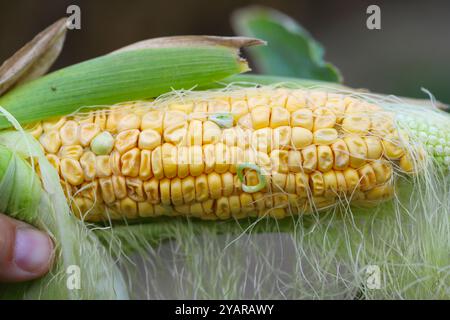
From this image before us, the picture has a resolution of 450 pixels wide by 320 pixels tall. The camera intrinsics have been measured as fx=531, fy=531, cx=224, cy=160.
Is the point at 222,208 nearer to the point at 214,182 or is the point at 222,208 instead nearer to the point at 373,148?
the point at 214,182

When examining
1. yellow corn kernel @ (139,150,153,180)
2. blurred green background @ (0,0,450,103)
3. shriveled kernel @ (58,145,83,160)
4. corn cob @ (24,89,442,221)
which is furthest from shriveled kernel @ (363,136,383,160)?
blurred green background @ (0,0,450,103)

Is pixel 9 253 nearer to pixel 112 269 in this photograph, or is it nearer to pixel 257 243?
pixel 112 269

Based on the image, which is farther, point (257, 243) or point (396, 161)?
point (257, 243)

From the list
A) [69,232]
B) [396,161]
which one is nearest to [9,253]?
[69,232]

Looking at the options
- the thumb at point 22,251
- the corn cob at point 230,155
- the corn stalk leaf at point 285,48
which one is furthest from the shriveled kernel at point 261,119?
the corn stalk leaf at point 285,48

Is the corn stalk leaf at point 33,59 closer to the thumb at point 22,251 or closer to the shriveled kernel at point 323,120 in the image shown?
the thumb at point 22,251

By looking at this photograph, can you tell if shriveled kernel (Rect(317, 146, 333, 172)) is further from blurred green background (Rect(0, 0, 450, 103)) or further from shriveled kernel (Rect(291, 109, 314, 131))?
blurred green background (Rect(0, 0, 450, 103))

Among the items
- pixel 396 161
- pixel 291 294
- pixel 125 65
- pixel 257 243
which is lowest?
pixel 291 294
